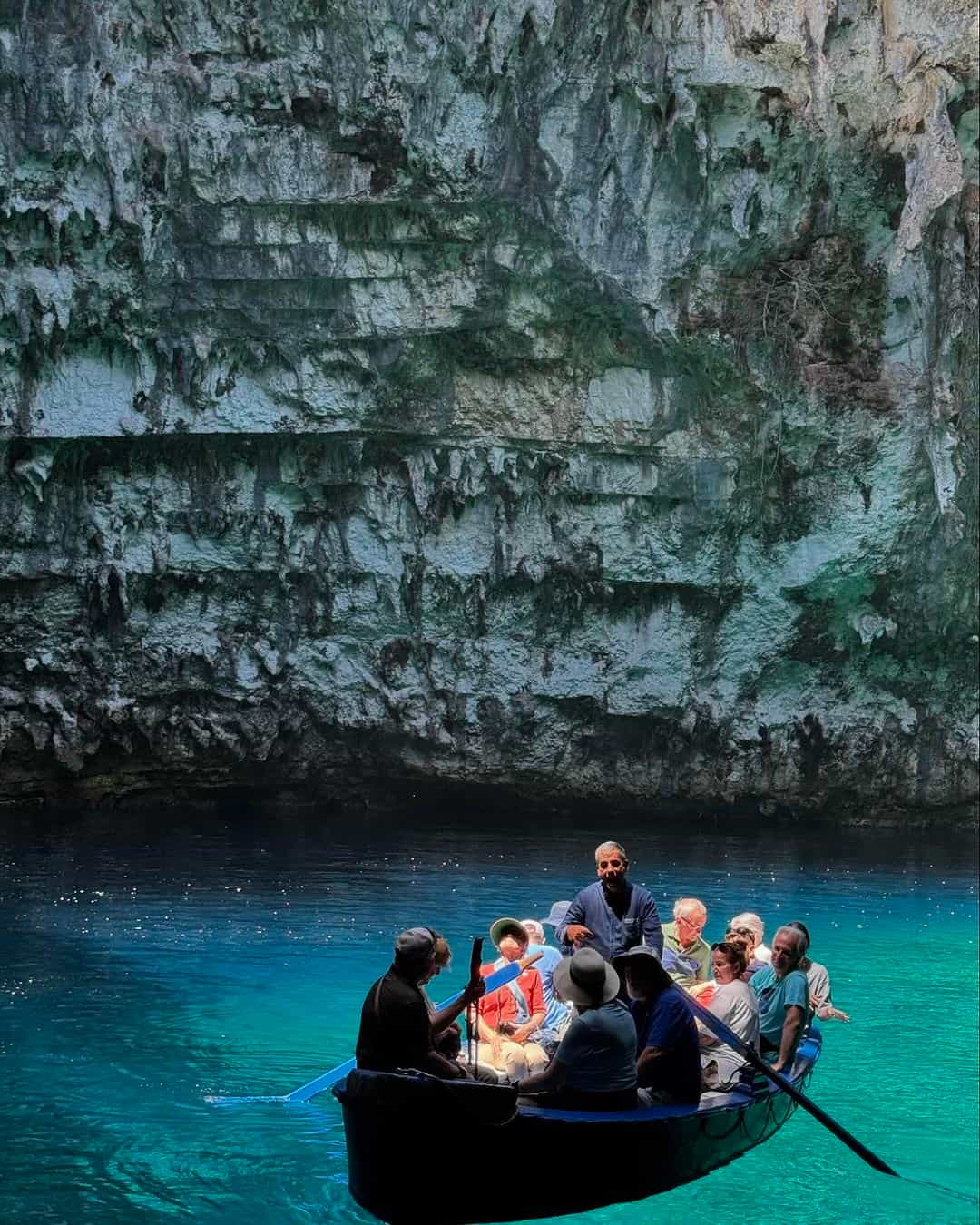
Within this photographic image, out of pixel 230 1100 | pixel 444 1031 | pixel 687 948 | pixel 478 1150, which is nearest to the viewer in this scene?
pixel 478 1150

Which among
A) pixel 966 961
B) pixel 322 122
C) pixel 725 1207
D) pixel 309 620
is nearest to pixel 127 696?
pixel 309 620

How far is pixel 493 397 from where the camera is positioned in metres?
28.0

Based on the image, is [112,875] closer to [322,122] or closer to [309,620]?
[309,620]

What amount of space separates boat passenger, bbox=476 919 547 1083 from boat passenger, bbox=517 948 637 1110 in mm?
1156

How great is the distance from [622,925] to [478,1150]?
2265mm

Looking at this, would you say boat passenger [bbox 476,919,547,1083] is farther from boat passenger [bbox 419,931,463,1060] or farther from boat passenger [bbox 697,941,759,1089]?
boat passenger [bbox 697,941,759,1089]

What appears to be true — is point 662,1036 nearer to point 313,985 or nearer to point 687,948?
point 687,948

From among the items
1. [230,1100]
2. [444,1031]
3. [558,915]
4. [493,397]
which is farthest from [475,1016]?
[493,397]

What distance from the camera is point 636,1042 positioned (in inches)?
368

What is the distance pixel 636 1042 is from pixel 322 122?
65.7ft

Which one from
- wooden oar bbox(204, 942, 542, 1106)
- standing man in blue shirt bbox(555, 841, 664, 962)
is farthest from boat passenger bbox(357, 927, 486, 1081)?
wooden oar bbox(204, 942, 542, 1106)

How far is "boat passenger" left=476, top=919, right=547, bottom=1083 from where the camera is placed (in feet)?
34.0

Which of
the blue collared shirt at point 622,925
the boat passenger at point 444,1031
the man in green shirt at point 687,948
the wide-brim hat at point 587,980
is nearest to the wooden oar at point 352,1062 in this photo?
Result: the blue collared shirt at point 622,925

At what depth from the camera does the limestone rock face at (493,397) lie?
24891 millimetres
